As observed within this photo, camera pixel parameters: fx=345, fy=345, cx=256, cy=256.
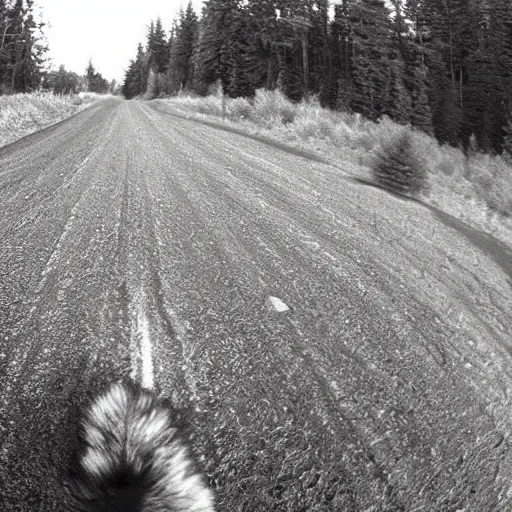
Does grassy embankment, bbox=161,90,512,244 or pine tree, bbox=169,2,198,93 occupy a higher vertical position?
pine tree, bbox=169,2,198,93

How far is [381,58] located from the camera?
27.0 m

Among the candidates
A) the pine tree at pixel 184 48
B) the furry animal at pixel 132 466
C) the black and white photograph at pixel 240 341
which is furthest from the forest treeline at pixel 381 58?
the furry animal at pixel 132 466

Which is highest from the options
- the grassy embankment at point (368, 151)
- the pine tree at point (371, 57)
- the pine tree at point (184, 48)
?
the pine tree at point (184, 48)

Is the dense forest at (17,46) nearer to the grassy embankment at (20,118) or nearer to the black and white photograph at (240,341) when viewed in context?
the grassy embankment at (20,118)

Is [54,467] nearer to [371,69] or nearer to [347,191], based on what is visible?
[347,191]

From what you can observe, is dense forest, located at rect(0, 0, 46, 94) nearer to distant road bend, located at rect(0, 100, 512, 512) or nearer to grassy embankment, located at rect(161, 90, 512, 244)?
grassy embankment, located at rect(161, 90, 512, 244)

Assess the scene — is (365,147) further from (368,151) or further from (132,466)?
(132,466)

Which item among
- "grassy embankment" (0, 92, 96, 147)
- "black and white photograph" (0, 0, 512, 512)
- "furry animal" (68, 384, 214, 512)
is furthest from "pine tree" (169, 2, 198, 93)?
"furry animal" (68, 384, 214, 512)

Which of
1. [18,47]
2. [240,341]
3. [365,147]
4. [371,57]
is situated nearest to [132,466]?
[240,341]

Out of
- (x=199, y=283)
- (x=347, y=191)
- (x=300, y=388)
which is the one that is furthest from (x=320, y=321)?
(x=347, y=191)

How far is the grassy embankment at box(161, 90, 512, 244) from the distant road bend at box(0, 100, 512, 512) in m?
2.80

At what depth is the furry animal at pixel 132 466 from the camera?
970 millimetres

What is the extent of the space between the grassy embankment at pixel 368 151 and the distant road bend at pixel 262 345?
280 cm

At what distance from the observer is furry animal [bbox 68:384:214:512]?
970 mm
